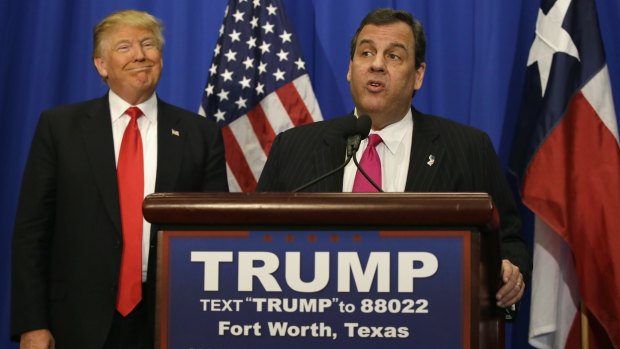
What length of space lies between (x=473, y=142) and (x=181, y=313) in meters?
1.25

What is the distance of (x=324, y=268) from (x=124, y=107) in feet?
5.72

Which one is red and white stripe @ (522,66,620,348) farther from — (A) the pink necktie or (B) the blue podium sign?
(B) the blue podium sign

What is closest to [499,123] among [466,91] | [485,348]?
[466,91]

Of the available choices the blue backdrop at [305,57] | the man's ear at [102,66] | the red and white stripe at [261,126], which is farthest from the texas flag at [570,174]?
the man's ear at [102,66]

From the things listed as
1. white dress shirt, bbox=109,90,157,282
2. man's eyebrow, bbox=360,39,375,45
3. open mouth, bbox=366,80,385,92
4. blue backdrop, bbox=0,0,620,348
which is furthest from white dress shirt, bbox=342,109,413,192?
blue backdrop, bbox=0,0,620,348

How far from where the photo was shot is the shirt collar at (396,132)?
2.46 meters

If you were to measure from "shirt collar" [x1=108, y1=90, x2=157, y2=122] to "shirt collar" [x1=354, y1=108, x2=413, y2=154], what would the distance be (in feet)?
2.81

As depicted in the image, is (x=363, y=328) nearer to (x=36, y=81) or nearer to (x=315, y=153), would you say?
(x=315, y=153)

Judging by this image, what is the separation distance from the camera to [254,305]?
142cm

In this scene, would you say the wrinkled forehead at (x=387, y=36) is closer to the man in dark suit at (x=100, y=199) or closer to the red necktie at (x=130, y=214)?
the man in dark suit at (x=100, y=199)

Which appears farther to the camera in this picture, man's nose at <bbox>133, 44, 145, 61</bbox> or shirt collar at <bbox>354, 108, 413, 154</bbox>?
man's nose at <bbox>133, 44, 145, 61</bbox>

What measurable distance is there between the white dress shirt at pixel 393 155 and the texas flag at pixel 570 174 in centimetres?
101

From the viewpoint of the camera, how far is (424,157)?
7.74ft

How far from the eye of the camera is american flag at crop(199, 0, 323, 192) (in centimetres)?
361
